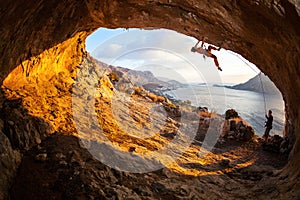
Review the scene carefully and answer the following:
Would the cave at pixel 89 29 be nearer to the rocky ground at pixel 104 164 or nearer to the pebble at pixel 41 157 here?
the rocky ground at pixel 104 164

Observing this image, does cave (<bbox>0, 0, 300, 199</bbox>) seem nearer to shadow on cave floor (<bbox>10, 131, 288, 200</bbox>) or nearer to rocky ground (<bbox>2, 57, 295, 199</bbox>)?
rocky ground (<bbox>2, 57, 295, 199</bbox>)

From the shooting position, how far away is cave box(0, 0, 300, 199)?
148 inches

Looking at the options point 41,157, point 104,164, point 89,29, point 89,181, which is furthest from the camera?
point 89,29

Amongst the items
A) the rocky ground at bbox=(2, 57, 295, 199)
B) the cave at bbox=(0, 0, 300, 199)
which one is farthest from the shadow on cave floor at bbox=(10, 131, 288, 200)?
the cave at bbox=(0, 0, 300, 199)

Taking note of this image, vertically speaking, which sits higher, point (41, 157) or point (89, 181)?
point (41, 157)

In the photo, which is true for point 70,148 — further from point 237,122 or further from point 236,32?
point 237,122

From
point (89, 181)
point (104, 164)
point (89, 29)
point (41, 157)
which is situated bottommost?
point (89, 181)

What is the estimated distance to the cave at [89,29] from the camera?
3.76 metres

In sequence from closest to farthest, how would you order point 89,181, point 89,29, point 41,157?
1. point 89,181
2. point 41,157
3. point 89,29

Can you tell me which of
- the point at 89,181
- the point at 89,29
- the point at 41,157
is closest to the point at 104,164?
the point at 89,181

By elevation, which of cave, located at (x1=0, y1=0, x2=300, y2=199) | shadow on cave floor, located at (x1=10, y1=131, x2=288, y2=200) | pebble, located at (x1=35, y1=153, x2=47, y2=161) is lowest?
shadow on cave floor, located at (x1=10, y1=131, x2=288, y2=200)

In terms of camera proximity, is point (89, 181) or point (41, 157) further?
point (41, 157)

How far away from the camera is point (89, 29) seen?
23.9 ft

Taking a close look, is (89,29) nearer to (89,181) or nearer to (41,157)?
(41,157)
